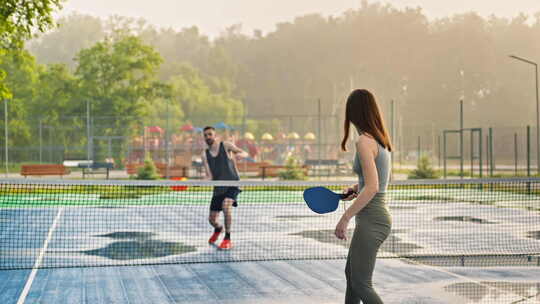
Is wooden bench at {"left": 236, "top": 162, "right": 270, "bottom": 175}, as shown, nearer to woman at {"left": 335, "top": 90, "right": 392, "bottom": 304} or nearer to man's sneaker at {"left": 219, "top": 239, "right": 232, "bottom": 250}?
man's sneaker at {"left": 219, "top": 239, "right": 232, "bottom": 250}

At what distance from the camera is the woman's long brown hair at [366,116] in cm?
416

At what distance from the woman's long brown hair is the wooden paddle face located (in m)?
0.42

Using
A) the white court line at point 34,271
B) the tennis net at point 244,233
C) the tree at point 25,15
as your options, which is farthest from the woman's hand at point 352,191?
the tree at point 25,15

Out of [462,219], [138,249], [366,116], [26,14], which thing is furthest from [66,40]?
[366,116]

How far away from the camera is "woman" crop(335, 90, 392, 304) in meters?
4.15

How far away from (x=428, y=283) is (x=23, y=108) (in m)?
47.3

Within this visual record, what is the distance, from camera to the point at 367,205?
4238 millimetres

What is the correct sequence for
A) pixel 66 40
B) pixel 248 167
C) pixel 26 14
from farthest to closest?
pixel 66 40
pixel 248 167
pixel 26 14

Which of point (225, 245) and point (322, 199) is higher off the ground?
point (322, 199)

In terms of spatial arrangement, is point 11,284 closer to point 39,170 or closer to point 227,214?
Result: point 227,214

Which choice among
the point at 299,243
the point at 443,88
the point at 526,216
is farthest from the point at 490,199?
the point at 443,88

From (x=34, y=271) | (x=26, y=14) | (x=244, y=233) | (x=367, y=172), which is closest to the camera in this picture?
(x=367, y=172)

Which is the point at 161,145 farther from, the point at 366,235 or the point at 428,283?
the point at 366,235

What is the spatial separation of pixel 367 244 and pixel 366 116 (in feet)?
2.64
